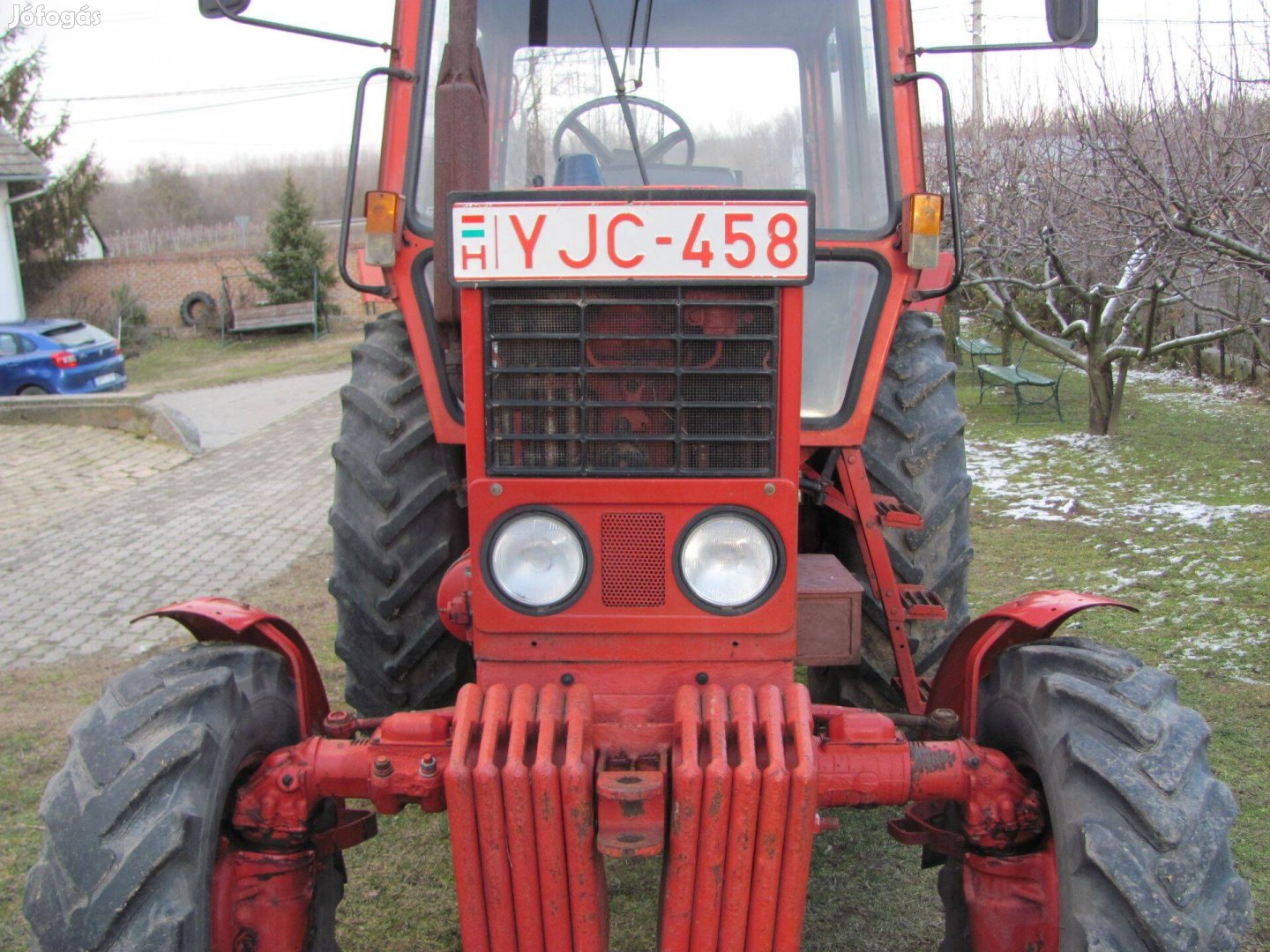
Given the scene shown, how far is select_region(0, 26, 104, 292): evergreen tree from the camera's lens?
28.8 metres

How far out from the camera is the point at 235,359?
25.0 meters

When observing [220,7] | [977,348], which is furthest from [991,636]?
[977,348]

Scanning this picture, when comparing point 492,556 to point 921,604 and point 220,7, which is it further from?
point 220,7

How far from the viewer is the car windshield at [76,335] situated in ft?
57.6

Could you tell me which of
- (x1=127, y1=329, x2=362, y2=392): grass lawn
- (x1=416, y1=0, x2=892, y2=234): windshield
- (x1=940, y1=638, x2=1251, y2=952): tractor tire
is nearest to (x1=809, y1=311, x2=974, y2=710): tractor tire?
(x1=416, y1=0, x2=892, y2=234): windshield

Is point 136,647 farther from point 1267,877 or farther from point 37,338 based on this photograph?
point 37,338

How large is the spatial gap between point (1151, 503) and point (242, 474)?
26.3 feet

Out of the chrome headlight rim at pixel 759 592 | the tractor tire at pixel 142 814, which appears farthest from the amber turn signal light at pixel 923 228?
the tractor tire at pixel 142 814

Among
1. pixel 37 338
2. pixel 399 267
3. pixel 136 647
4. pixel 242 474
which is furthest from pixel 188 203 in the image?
pixel 399 267

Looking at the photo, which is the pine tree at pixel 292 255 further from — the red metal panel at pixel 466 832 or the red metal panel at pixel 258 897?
the red metal panel at pixel 466 832

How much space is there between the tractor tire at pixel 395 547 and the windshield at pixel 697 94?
0.71 meters

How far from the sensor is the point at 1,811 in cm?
413

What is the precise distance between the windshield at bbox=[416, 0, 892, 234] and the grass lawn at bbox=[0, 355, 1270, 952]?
200cm

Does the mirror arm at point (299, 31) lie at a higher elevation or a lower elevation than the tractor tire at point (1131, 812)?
higher
